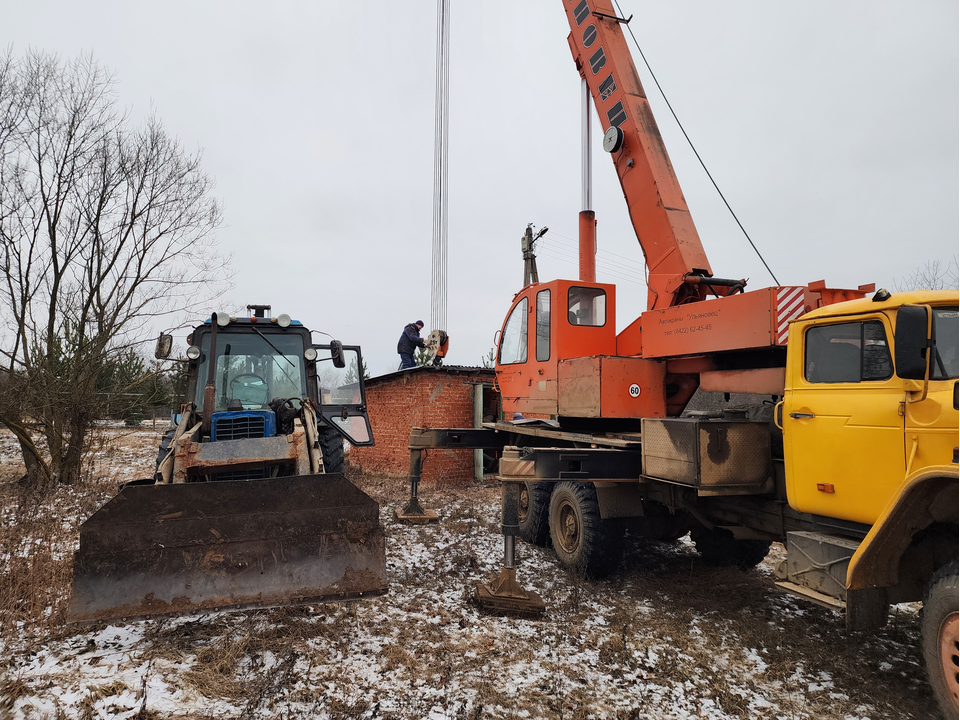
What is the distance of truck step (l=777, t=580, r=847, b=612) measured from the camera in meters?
3.30

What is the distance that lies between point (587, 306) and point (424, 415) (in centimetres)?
673

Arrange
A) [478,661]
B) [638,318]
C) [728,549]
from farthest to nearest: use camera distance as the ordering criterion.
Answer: [638,318], [728,549], [478,661]

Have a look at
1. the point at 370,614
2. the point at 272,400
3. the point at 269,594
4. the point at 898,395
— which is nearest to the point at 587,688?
the point at 370,614

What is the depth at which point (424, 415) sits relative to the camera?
1260 centimetres

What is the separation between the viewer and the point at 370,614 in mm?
4656

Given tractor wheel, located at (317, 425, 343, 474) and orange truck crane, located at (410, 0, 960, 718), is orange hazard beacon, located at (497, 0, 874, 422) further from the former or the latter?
tractor wheel, located at (317, 425, 343, 474)

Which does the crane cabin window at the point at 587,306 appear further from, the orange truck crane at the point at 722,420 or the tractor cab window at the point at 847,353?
the tractor cab window at the point at 847,353

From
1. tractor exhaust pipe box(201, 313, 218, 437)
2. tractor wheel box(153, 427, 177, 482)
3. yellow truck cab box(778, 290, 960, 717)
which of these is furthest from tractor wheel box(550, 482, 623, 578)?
tractor wheel box(153, 427, 177, 482)

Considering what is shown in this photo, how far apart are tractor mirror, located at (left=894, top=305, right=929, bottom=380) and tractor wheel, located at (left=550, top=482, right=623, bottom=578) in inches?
128

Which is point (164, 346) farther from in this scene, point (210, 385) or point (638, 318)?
point (638, 318)

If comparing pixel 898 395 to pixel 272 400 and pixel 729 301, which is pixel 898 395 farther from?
pixel 272 400

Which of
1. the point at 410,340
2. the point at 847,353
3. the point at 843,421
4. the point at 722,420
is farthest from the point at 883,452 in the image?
the point at 410,340

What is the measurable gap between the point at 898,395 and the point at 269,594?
4126 mm

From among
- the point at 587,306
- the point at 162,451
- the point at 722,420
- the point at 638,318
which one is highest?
the point at 587,306
